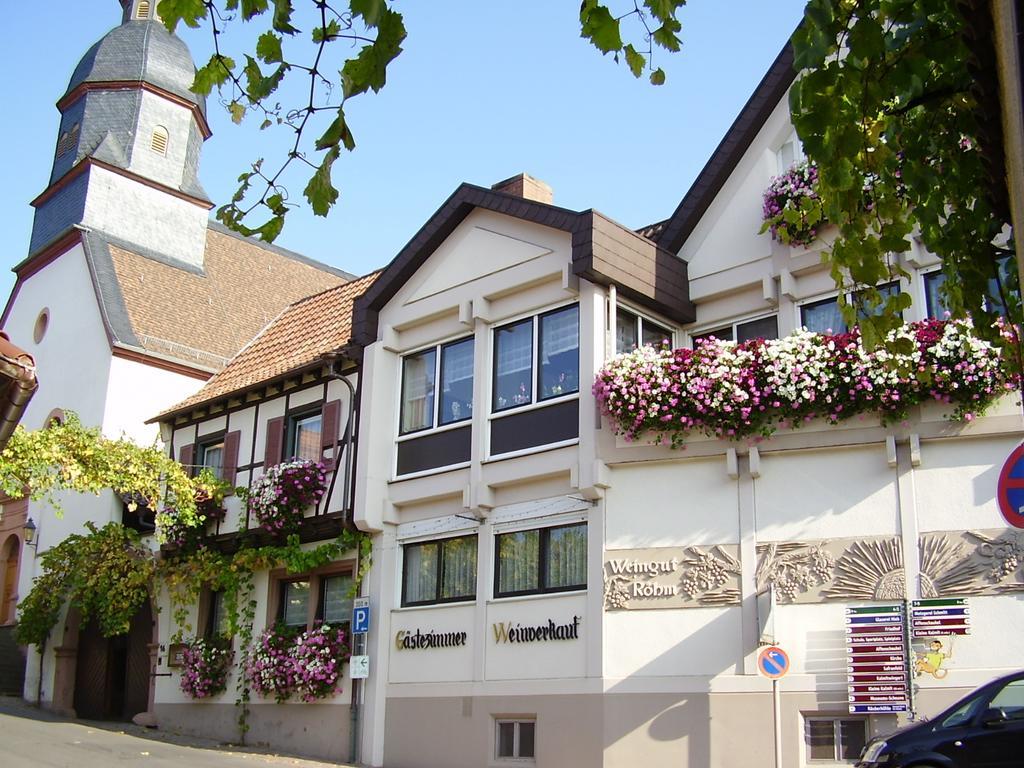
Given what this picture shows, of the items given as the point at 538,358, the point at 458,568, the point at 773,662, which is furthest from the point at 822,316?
the point at 458,568

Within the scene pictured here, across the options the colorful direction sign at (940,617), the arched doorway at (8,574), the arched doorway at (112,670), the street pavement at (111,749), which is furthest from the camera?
the arched doorway at (8,574)

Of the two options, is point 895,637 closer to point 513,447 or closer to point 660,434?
point 660,434

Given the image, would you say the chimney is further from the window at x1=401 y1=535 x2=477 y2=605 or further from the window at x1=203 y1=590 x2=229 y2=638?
the window at x1=203 y1=590 x2=229 y2=638

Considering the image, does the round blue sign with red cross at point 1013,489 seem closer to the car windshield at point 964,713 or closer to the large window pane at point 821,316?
the large window pane at point 821,316

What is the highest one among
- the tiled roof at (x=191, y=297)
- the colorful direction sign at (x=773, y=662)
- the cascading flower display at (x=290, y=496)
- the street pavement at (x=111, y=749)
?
the tiled roof at (x=191, y=297)

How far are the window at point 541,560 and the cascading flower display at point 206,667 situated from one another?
263 inches

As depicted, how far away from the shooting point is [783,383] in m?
15.6

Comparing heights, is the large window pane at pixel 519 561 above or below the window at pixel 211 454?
below

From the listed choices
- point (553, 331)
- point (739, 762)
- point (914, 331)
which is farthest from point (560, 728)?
A: point (914, 331)

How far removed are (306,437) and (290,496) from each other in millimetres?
1658

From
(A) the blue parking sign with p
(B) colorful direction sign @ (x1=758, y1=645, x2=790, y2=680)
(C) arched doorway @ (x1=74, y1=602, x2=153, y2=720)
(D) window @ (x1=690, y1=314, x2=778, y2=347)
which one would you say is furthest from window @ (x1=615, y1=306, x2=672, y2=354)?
(C) arched doorway @ (x1=74, y1=602, x2=153, y2=720)

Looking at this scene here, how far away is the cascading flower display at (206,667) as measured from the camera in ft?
72.5

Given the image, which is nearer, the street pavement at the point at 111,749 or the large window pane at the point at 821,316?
the large window pane at the point at 821,316

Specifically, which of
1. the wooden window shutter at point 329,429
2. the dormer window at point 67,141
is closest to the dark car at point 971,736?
the wooden window shutter at point 329,429
